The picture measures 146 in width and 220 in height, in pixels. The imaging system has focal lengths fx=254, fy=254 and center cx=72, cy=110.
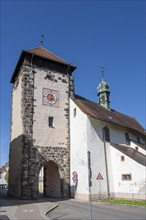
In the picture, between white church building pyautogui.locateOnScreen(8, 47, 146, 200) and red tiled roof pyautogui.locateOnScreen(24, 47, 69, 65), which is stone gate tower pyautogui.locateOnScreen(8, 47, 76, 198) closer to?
white church building pyautogui.locateOnScreen(8, 47, 146, 200)

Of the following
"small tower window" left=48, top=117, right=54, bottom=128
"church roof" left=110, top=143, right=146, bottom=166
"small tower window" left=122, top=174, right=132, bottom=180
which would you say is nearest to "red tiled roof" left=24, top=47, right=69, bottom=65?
"small tower window" left=48, top=117, right=54, bottom=128

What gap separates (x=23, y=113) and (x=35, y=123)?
1.36 meters

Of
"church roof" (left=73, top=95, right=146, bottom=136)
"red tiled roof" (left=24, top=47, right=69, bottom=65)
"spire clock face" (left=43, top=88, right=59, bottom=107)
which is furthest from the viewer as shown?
"red tiled roof" (left=24, top=47, right=69, bottom=65)

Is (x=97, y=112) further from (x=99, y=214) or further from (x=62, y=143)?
(x=99, y=214)

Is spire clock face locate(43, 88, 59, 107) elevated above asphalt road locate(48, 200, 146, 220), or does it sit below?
above

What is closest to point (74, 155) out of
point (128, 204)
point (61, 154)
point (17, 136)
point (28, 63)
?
point (61, 154)

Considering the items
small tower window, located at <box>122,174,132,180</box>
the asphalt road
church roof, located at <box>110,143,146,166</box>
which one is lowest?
the asphalt road

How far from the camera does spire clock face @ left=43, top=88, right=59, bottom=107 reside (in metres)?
23.7

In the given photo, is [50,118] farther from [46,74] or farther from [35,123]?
[46,74]

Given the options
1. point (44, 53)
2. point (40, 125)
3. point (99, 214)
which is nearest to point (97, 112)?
point (40, 125)

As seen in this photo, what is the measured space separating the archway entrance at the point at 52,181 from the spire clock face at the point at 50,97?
19.2 feet

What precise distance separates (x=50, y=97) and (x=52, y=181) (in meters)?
8.46

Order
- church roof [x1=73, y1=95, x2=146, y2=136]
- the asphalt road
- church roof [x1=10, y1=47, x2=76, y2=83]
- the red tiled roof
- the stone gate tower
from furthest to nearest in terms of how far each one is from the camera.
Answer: the red tiled roof → church roof [x1=10, y1=47, x2=76, y2=83] → church roof [x1=73, y1=95, x2=146, y2=136] → the stone gate tower → the asphalt road

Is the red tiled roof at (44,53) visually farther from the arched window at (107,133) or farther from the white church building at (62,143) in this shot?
the arched window at (107,133)
